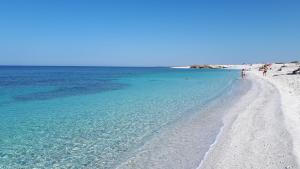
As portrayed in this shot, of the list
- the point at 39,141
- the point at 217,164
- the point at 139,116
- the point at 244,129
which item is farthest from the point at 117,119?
the point at 217,164

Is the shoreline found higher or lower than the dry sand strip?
lower

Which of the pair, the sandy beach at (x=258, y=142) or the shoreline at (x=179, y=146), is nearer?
the sandy beach at (x=258, y=142)

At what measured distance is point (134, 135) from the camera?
11.7 metres

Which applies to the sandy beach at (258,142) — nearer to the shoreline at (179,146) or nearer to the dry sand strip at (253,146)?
the dry sand strip at (253,146)

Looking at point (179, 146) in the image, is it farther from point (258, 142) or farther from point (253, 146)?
point (258, 142)

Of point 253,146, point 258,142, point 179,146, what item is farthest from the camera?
point 179,146

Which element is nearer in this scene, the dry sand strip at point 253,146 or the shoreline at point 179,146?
the dry sand strip at point 253,146

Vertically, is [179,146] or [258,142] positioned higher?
[258,142]

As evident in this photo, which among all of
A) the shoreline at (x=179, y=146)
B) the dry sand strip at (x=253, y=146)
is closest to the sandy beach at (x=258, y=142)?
the dry sand strip at (x=253, y=146)

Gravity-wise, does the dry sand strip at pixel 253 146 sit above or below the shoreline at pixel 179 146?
above

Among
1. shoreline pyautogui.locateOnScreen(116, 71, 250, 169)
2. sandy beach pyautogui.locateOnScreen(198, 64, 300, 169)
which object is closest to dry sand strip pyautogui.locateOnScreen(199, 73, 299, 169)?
sandy beach pyautogui.locateOnScreen(198, 64, 300, 169)

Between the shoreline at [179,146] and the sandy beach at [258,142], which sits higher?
the sandy beach at [258,142]

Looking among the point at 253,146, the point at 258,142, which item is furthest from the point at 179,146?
the point at 258,142

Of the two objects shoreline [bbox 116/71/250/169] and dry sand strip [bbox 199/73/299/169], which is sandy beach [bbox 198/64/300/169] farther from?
shoreline [bbox 116/71/250/169]
